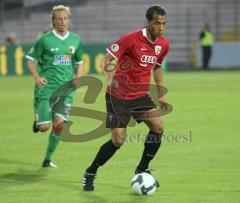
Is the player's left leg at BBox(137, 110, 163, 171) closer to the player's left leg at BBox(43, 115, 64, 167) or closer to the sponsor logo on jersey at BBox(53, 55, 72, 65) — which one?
the player's left leg at BBox(43, 115, 64, 167)

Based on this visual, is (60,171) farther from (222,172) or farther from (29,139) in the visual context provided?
(29,139)

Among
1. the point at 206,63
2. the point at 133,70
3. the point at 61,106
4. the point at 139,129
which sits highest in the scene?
the point at 133,70

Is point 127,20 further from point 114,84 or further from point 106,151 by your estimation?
point 106,151

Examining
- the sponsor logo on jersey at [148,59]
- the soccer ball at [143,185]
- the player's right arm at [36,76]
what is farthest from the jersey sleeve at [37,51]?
the soccer ball at [143,185]

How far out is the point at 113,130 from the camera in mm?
9156

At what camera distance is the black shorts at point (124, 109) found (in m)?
9.10

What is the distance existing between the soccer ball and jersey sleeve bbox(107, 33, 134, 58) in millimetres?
1509

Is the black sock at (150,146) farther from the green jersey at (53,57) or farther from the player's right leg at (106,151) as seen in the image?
the green jersey at (53,57)

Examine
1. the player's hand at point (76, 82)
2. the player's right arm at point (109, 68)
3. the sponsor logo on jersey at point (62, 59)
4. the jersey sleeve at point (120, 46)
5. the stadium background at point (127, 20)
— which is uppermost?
the jersey sleeve at point (120, 46)

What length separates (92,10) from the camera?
43.3 m

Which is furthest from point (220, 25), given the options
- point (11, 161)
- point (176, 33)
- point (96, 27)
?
point (11, 161)

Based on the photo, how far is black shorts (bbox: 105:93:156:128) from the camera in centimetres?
910

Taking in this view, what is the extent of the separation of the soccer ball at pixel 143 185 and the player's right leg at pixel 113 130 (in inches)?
18.8

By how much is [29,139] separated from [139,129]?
249 cm
